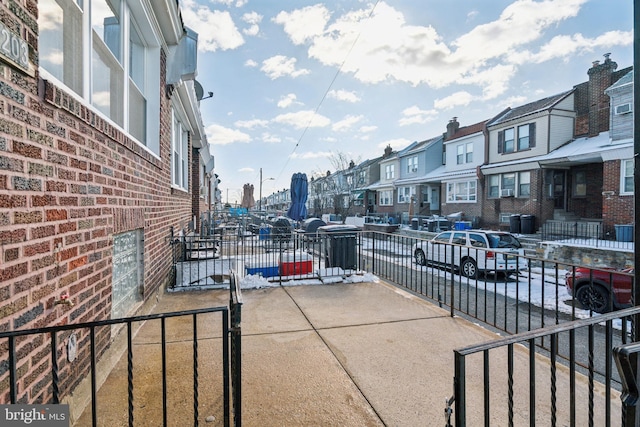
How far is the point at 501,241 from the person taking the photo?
33.1ft

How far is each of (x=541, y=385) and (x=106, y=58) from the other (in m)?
5.18

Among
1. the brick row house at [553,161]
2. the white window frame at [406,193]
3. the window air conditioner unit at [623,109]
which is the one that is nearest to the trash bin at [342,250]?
the brick row house at [553,161]

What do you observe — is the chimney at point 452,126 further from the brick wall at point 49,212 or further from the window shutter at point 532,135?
the brick wall at point 49,212

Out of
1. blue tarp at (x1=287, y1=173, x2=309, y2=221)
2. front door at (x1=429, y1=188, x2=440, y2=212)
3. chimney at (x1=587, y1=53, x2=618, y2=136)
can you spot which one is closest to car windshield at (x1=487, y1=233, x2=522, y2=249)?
blue tarp at (x1=287, y1=173, x2=309, y2=221)

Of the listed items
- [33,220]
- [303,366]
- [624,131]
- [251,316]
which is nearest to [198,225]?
[251,316]

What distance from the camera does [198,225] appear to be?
11789 millimetres

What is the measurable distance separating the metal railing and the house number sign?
2566mm

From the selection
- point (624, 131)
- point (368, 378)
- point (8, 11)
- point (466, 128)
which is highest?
point (466, 128)

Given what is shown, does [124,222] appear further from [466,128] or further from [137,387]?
[466,128]

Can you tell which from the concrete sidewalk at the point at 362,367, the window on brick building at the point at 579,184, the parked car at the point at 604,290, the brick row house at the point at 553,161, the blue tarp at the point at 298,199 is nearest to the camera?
the concrete sidewalk at the point at 362,367

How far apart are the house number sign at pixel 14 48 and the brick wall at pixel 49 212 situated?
0.15ft

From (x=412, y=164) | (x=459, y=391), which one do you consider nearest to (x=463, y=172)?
(x=412, y=164)

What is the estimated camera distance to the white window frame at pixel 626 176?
1395 centimetres

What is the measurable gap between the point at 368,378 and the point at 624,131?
18736 mm
